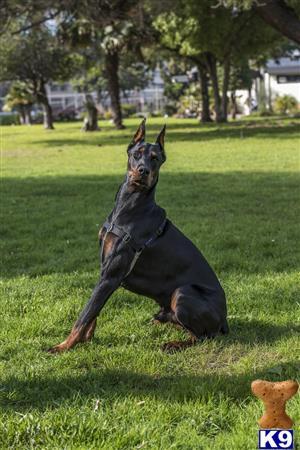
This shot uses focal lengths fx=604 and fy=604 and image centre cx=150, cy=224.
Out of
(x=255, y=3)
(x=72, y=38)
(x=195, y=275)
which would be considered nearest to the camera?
(x=195, y=275)

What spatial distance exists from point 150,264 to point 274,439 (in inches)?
86.8

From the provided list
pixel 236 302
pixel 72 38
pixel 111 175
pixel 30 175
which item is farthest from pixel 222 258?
pixel 72 38

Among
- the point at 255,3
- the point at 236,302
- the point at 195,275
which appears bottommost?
the point at 236,302

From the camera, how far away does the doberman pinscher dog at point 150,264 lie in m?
4.15

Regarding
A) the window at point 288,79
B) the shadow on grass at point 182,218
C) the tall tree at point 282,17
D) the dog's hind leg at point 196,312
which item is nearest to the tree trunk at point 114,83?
the tall tree at point 282,17

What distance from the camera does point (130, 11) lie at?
22.4 metres

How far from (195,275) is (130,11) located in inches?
781

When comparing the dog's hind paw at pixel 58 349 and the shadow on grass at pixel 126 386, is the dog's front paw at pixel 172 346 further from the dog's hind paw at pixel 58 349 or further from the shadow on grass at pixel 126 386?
the dog's hind paw at pixel 58 349

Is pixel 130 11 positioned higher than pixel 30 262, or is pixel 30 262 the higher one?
pixel 130 11

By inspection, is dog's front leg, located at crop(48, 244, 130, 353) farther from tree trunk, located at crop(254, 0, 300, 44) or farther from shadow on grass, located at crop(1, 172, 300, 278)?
tree trunk, located at crop(254, 0, 300, 44)

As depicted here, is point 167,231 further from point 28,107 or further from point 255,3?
point 28,107

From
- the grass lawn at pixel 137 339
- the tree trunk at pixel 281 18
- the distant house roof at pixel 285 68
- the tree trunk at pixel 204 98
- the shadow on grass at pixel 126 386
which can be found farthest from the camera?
the distant house roof at pixel 285 68

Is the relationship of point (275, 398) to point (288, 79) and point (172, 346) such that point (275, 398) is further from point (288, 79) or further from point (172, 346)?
point (288, 79)

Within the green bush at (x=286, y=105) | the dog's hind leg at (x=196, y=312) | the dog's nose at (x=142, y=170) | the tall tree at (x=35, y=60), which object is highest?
the tall tree at (x=35, y=60)
